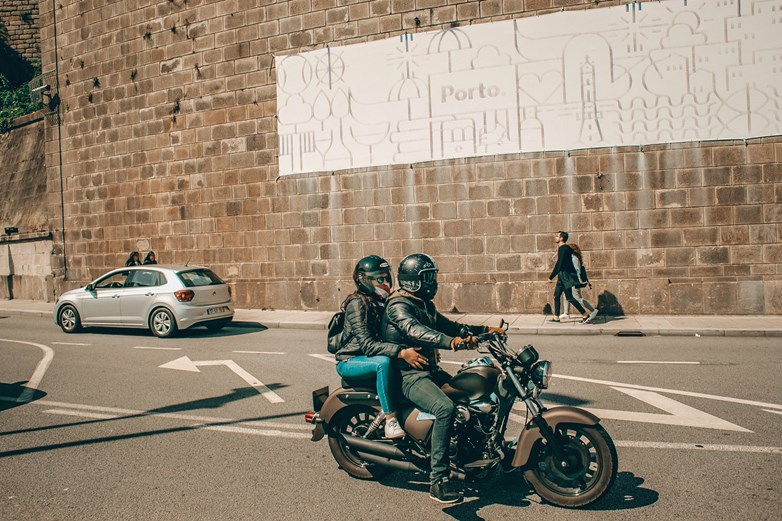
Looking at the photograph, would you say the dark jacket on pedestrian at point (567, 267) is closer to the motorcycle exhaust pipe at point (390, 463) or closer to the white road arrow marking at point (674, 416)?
the white road arrow marking at point (674, 416)

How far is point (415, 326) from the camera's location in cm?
466

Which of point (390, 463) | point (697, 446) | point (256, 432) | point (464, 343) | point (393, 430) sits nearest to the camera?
point (464, 343)

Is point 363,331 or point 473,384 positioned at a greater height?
point 363,331

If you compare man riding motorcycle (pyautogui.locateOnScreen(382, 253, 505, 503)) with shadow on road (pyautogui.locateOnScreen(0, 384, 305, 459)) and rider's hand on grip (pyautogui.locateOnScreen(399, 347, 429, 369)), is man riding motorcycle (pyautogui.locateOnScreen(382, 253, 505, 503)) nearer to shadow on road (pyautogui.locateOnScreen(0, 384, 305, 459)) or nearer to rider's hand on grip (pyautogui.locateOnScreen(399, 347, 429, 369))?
rider's hand on grip (pyautogui.locateOnScreen(399, 347, 429, 369))

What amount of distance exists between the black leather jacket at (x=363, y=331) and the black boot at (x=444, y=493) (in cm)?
91

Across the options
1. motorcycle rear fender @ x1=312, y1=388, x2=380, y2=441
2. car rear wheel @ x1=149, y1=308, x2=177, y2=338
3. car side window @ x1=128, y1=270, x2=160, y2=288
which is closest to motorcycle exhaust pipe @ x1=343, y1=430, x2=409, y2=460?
motorcycle rear fender @ x1=312, y1=388, x2=380, y2=441

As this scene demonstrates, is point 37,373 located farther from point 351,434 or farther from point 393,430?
point 393,430

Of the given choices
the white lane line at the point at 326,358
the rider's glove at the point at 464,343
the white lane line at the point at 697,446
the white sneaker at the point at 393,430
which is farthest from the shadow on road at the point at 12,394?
the white lane line at the point at 697,446

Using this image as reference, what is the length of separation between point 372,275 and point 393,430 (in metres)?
1.11

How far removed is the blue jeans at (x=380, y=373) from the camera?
4.79 meters

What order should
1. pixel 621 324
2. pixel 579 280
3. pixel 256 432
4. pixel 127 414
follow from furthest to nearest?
pixel 579 280 < pixel 621 324 < pixel 127 414 < pixel 256 432

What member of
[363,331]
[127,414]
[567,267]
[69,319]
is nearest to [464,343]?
[363,331]

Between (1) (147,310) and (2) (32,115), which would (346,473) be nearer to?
(1) (147,310)

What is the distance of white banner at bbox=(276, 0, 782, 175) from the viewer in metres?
14.7
